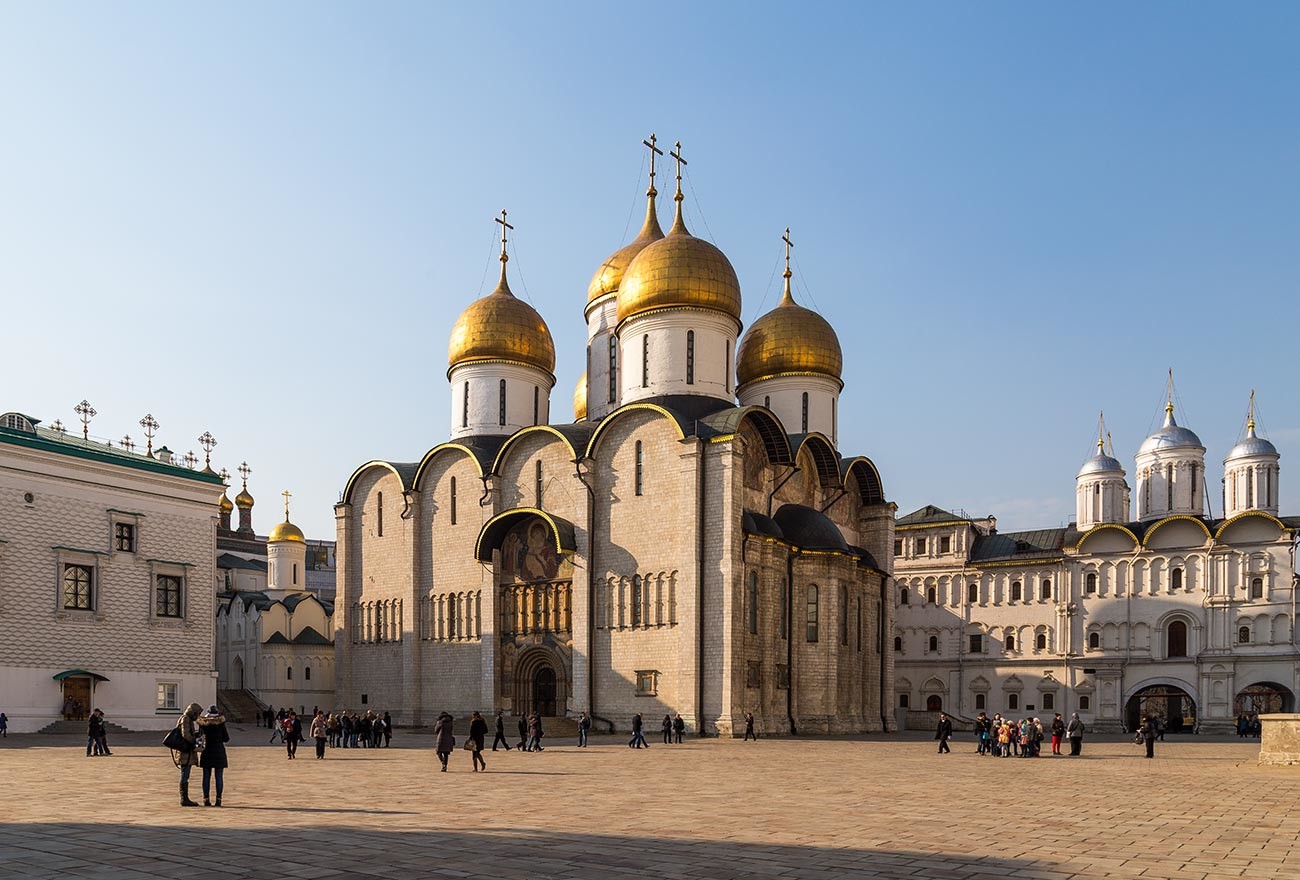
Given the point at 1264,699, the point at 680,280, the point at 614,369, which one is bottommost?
the point at 1264,699

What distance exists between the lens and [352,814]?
41.5 ft

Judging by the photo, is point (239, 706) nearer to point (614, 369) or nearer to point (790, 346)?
point (614, 369)

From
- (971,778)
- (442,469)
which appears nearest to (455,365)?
(442,469)

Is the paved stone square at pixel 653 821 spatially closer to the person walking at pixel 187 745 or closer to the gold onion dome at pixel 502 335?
the person walking at pixel 187 745

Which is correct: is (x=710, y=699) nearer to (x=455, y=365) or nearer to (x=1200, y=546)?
(x=455, y=365)

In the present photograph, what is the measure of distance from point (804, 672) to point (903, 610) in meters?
19.9

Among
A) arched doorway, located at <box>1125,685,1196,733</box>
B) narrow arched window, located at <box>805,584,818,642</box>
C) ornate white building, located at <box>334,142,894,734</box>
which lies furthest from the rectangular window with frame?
arched doorway, located at <box>1125,685,1196,733</box>

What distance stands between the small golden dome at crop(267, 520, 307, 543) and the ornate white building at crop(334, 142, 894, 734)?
59.4ft

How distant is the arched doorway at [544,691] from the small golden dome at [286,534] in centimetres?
2747

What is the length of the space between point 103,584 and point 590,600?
14.5 metres

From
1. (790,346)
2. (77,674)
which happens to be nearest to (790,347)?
(790,346)

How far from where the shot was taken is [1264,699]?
1902 inches

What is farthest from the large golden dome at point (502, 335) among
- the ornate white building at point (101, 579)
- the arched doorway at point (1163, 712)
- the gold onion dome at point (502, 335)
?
the arched doorway at point (1163, 712)

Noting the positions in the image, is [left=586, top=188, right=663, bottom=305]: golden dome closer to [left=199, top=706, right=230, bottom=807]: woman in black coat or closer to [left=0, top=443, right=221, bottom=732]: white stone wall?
[left=0, top=443, right=221, bottom=732]: white stone wall
